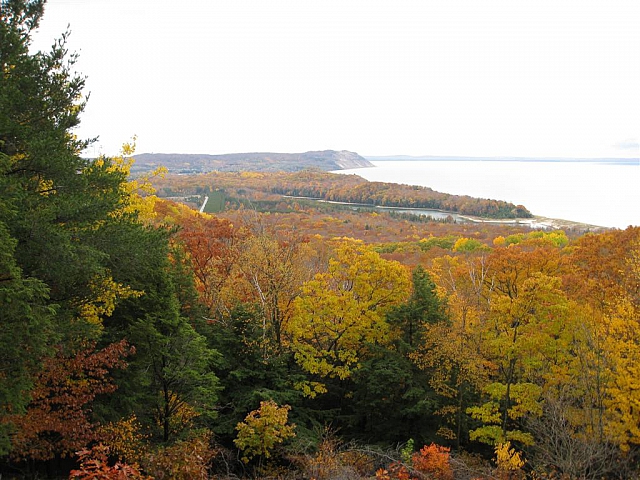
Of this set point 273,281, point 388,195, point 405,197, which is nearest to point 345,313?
point 273,281

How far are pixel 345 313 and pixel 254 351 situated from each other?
5.09 metres

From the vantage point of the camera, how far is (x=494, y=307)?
65.8 ft

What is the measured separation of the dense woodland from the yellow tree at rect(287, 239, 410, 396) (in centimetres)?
11

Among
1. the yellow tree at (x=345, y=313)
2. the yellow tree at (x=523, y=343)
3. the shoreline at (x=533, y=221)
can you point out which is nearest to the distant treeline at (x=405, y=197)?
the shoreline at (x=533, y=221)

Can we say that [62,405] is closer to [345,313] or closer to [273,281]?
[273,281]

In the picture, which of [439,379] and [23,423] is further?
[439,379]

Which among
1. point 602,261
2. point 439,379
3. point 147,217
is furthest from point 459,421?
point 147,217

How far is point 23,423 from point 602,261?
101 feet

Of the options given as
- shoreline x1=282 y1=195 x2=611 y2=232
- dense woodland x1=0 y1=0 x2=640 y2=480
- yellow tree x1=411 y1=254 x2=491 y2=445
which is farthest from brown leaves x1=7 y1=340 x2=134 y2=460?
shoreline x1=282 y1=195 x2=611 y2=232

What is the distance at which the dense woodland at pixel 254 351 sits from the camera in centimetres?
1239

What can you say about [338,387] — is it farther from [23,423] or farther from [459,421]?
[23,423]

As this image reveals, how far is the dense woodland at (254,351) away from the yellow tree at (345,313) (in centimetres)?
11

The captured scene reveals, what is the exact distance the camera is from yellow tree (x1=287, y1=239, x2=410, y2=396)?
2266 cm

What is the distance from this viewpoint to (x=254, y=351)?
65.9ft
